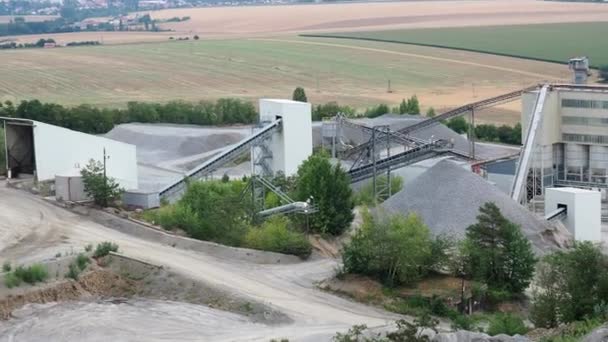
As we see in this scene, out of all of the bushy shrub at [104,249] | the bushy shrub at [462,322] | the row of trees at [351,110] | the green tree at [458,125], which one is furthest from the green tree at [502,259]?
the row of trees at [351,110]

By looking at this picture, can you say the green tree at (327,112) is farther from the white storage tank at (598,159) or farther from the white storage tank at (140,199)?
the white storage tank at (140,199)

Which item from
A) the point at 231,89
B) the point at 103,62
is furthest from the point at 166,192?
the point at 103,62

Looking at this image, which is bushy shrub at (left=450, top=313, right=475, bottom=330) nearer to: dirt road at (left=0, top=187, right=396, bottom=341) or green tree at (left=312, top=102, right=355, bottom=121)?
dirt road at (left=0, top=187, right=396, bottom=341)

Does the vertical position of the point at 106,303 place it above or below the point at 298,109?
below

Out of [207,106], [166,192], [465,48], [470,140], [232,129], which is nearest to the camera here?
[166,192]

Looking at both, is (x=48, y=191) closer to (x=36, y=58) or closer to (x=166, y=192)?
(x=166, y=192)
